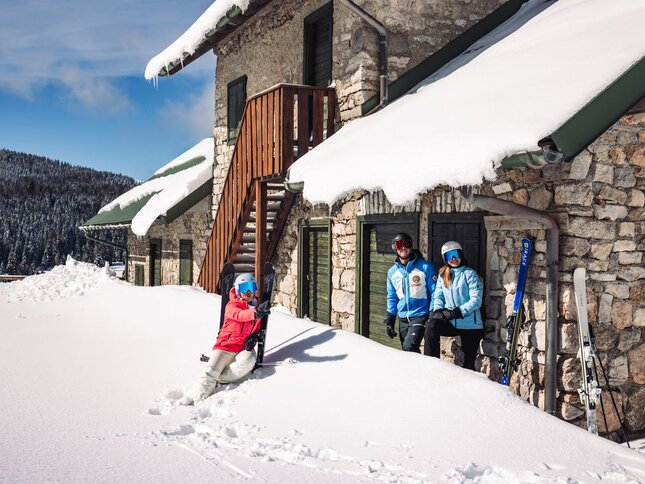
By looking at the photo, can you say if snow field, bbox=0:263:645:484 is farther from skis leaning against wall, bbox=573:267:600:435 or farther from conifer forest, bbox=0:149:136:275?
conifer forest, bbox=0:149:136:275

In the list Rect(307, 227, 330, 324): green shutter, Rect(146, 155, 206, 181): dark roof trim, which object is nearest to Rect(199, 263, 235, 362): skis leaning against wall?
Rect(307, 227, 330, 324): green shutter

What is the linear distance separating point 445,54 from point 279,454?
656 cm

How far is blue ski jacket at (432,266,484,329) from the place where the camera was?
6066mm

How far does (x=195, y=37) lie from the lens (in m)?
12.3

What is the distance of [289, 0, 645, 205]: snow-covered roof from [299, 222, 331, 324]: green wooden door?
1.83m

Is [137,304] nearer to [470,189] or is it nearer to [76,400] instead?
[76,400]

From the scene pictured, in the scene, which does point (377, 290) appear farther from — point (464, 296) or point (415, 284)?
point (464, 296)

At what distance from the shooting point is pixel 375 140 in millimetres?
7102

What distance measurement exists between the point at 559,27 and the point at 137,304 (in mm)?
6967

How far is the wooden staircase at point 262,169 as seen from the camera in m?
8.87

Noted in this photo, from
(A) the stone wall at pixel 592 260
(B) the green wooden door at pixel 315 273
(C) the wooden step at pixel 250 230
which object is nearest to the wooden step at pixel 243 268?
(C) the wooden step at pixel 250 230

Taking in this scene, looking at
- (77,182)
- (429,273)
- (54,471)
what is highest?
(77,182)

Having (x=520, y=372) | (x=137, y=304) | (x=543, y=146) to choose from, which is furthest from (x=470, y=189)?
(x=137, y=304)

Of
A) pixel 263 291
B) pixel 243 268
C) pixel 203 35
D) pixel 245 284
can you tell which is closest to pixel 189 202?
pixel 243 268
